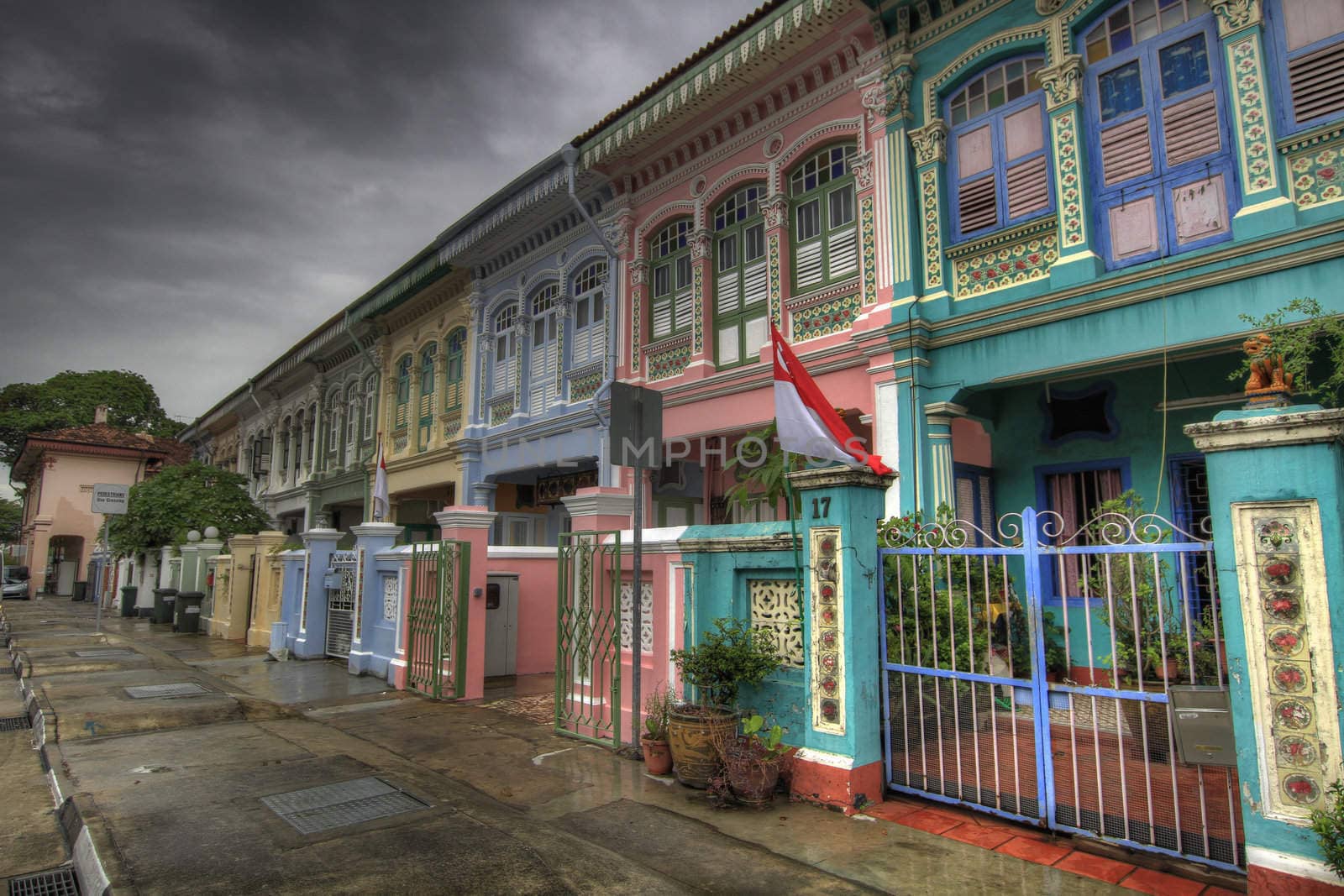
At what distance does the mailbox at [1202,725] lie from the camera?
3.61 meters

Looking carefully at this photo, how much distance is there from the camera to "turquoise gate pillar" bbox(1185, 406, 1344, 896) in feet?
10.8

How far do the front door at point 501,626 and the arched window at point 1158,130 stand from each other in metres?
8.04

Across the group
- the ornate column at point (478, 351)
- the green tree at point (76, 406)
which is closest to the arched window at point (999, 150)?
the ornate column at point (478, 351)

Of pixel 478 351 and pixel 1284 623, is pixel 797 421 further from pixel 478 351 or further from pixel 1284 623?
pixel 478 351

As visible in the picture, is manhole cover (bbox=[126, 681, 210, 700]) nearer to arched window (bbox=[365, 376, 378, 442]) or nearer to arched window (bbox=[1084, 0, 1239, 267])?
arched window (bbox=[365, 376, 378, 442])

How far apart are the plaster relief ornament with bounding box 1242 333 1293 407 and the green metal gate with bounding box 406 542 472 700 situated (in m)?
7.43

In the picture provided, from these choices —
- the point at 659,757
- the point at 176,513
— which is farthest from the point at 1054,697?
the point at 176,513

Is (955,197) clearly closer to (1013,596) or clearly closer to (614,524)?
(1013,596)

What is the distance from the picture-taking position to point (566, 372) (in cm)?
1373

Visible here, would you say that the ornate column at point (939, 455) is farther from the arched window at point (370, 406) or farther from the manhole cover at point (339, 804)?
the arched window at point (370, 406)

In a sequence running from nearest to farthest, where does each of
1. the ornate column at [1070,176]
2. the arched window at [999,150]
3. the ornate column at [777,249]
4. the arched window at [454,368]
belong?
the ornate column at [1070,176], the arched window at [999,150], the ornate column at [777,249], the arched window at [454,368]

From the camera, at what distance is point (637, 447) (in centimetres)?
635

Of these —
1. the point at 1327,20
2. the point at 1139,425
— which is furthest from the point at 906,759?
the point at 1327,20

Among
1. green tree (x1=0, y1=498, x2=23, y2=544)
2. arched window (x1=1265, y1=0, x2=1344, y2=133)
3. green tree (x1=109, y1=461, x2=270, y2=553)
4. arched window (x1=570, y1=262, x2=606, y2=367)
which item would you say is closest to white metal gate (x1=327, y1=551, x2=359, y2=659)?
arched window (x1=570, y1=262, x2=606, y2=367)
